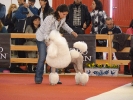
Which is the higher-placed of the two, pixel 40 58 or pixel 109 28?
pixel 109 28

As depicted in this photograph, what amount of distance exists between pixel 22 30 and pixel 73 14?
1.41 meters

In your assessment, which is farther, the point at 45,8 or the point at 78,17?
the point at 78,17

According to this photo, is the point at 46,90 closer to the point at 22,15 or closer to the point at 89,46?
the point at 89,46

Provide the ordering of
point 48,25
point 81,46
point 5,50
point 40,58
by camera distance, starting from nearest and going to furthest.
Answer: point 48,25 → point 81,46 → point 40,58 → point 5,50

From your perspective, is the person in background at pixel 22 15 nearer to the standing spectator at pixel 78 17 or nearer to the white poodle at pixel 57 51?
the standing spectator at pixel 78 17

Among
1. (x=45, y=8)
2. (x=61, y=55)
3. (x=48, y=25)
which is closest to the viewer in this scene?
(x=61, y=55)

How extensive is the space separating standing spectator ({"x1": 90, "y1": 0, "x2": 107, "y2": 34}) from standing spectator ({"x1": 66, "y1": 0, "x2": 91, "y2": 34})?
157 millimetres

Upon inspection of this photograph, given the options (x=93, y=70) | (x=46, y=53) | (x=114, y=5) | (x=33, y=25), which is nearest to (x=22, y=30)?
(x=33, y=25)

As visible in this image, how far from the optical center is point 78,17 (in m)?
11.6

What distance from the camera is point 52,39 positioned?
26.5ft

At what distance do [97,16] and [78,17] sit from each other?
50 cm

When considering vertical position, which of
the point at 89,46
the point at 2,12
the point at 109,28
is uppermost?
the point at 2,12

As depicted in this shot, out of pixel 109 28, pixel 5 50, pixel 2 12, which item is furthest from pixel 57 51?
pixel 2 12

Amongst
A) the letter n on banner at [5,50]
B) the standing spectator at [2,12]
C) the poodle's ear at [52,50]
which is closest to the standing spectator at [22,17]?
the letter n on banner at [5,50]
